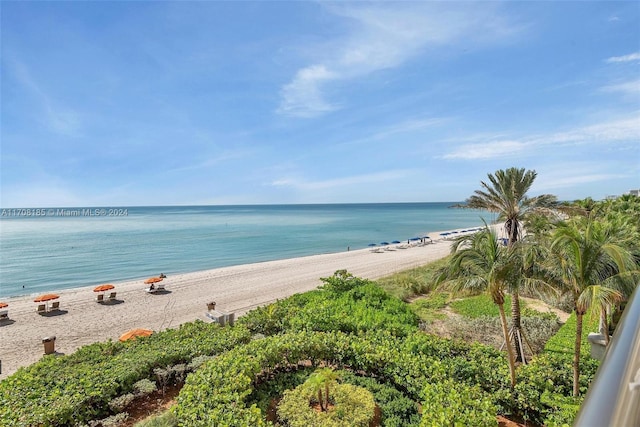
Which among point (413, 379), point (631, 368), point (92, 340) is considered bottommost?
point (92, 340)

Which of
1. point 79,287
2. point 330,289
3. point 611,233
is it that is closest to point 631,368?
point 611,233

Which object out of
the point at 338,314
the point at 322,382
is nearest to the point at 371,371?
the point at 322,382

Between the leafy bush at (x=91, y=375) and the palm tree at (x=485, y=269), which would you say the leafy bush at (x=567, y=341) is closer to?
the palm tree at (x=485, y=269)

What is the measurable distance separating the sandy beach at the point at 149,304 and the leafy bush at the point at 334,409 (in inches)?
426

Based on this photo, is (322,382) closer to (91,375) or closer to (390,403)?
(390,403)

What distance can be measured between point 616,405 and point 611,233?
12.9 meters

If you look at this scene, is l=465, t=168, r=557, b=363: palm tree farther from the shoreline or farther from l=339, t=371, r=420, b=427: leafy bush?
the shoreline

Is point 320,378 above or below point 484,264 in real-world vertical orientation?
below

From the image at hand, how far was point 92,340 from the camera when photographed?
15.1 m

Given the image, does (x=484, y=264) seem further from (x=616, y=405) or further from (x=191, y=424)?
(x=616, y=405)

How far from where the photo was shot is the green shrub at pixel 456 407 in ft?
20.9

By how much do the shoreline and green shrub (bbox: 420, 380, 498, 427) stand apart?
12.9 metres

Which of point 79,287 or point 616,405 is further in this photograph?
point 79,287

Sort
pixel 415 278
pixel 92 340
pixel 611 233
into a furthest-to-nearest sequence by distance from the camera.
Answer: pixel 415 278 → pixel 92 340 → pixel 611 233
